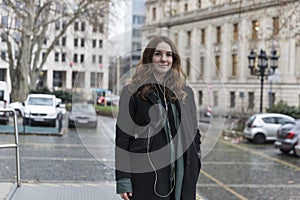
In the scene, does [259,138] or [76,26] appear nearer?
[259,138]

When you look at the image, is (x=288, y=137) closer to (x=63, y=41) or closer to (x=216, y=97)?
(x=216, y=97)

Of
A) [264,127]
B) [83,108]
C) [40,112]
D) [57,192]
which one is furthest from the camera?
[40,112]

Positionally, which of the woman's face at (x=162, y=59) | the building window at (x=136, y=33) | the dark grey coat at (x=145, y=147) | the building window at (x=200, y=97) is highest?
the building window at (x=136, y=33)

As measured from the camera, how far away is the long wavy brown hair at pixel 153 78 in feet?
16.1

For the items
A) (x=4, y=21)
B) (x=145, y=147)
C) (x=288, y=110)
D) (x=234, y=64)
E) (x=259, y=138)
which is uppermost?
(x=4, y=21)

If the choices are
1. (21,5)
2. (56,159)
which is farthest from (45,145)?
(21,5)

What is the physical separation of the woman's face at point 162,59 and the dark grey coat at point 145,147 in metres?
Answer: 0.24

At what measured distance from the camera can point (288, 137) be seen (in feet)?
67.9

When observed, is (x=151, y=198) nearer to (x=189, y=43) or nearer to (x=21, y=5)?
(x=189, y=43)

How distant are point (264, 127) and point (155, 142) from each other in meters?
22.0

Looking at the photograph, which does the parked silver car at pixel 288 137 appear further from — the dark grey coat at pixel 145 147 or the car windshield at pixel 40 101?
the dark grey coat at pixel 145 147

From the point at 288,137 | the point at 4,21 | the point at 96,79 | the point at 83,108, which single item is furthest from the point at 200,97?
the point at 4,21

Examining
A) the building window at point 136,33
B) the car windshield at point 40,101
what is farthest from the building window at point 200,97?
the car windshield at point 40,101

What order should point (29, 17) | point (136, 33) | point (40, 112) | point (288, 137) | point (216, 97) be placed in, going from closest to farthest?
point (136, 33)
point (216, 97)
point (288, 137)
point (40, 112)
point (29, 17)
